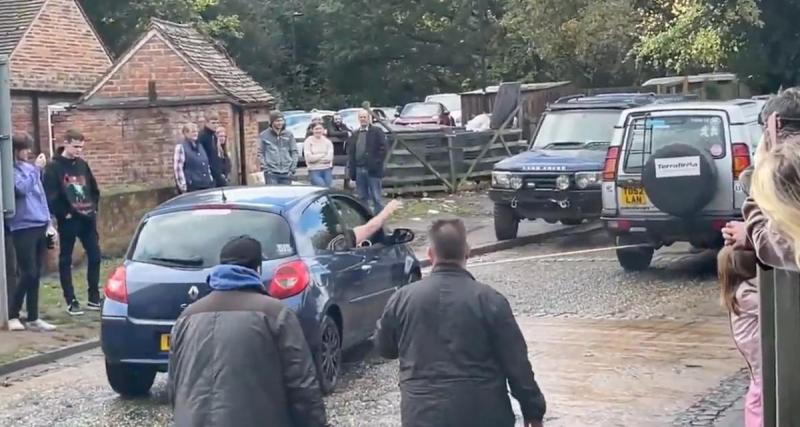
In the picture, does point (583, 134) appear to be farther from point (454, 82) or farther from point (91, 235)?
point (454, 82)

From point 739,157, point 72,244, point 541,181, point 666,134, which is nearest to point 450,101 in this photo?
point 541,181

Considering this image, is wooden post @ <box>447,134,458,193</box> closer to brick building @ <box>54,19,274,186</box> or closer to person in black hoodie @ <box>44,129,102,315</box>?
brick building @ <box>54,19,274,186</box>

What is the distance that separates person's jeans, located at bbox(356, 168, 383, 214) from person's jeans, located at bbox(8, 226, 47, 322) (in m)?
8.13

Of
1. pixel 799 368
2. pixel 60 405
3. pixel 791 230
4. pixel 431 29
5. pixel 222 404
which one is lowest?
pixel 60 405

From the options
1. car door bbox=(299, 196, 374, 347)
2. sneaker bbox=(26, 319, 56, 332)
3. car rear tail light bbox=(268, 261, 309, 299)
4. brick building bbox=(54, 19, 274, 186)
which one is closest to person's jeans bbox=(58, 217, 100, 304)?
sneaker bbox=(26, 319, 56, 332)

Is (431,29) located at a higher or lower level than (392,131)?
higher

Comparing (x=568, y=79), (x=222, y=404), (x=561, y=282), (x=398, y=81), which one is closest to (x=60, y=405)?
(x=222, y=404)

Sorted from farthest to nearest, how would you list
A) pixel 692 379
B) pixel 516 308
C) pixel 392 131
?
pixel 392 131, pixel 516 308, pixel 692 379

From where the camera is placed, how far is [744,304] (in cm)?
493

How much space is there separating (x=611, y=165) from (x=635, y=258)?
3.96ft

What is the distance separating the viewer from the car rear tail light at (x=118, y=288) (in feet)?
30.2

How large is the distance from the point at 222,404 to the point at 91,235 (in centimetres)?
865

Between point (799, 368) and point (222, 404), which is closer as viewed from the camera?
point (799, 368)

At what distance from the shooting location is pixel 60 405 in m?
9.41
